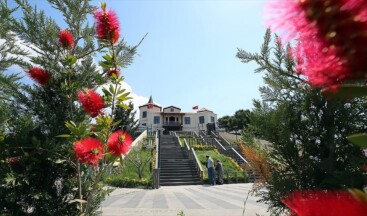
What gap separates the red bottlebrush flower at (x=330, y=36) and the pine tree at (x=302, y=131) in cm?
291

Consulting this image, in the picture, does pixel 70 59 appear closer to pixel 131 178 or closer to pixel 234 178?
pixel 131 178

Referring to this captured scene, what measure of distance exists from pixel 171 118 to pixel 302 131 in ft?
236

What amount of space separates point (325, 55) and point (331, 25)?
57mm

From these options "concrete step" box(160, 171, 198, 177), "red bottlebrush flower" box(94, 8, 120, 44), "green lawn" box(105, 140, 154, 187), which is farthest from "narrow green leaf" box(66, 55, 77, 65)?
"concrete step" box(160, 171, 198, 177)

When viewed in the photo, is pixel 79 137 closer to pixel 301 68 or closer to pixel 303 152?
pixel 303 152

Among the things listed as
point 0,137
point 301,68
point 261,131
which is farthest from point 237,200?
point 301,68

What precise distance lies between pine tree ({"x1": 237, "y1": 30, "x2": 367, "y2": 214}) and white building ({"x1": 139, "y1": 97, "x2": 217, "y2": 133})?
6882 cm

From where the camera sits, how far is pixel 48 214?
427 cm

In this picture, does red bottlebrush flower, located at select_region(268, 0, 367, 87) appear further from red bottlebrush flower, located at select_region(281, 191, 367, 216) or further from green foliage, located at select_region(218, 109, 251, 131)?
green foliage, located at select_region(218, 109, 251, 131)

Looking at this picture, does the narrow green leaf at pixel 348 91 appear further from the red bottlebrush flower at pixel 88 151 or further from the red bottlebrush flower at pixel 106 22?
the red bottlebrush flower at pixel 88 151

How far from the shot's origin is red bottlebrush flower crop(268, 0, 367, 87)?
523 mm

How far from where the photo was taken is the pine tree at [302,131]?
11.7ft

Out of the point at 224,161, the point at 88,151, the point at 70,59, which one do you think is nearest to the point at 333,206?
the point at 88,151

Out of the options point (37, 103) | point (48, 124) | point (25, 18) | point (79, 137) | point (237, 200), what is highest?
point (25, 18)
